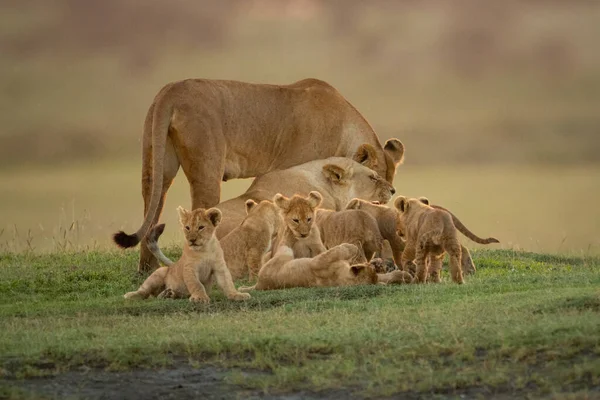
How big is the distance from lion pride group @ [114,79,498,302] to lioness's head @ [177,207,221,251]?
10 millimetres

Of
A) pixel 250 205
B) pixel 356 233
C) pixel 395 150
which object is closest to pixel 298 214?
pixel 356 233

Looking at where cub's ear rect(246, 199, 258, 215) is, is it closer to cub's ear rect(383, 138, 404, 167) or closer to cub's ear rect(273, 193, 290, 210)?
cub's ear rect(273, 193, 290, 210)

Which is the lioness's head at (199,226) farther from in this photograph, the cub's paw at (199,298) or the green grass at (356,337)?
the green grass at (356,337)

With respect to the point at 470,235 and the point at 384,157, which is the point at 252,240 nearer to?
the point at 470,235

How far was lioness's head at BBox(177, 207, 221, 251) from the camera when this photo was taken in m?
8.55

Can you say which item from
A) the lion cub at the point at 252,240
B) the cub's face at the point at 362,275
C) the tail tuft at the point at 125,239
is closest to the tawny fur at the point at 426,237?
the cub's face at the point at 362,275

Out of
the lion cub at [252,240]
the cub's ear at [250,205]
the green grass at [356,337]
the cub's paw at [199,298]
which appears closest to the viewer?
the green grass at [356,337]

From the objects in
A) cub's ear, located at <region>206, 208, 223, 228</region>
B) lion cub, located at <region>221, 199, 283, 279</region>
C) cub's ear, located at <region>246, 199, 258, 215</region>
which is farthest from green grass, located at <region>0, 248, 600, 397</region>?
cub's ear, located at <region>246, 199, 258, 215</region>

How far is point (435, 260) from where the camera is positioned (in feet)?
30.2

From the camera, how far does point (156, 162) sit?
1090 centimetres

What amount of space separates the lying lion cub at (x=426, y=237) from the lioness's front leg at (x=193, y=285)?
5.22ft

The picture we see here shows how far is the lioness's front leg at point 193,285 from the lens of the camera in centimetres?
845

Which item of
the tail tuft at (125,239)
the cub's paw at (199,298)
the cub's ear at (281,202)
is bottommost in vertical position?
the cub's paw at (199,298)

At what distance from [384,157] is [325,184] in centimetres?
108
